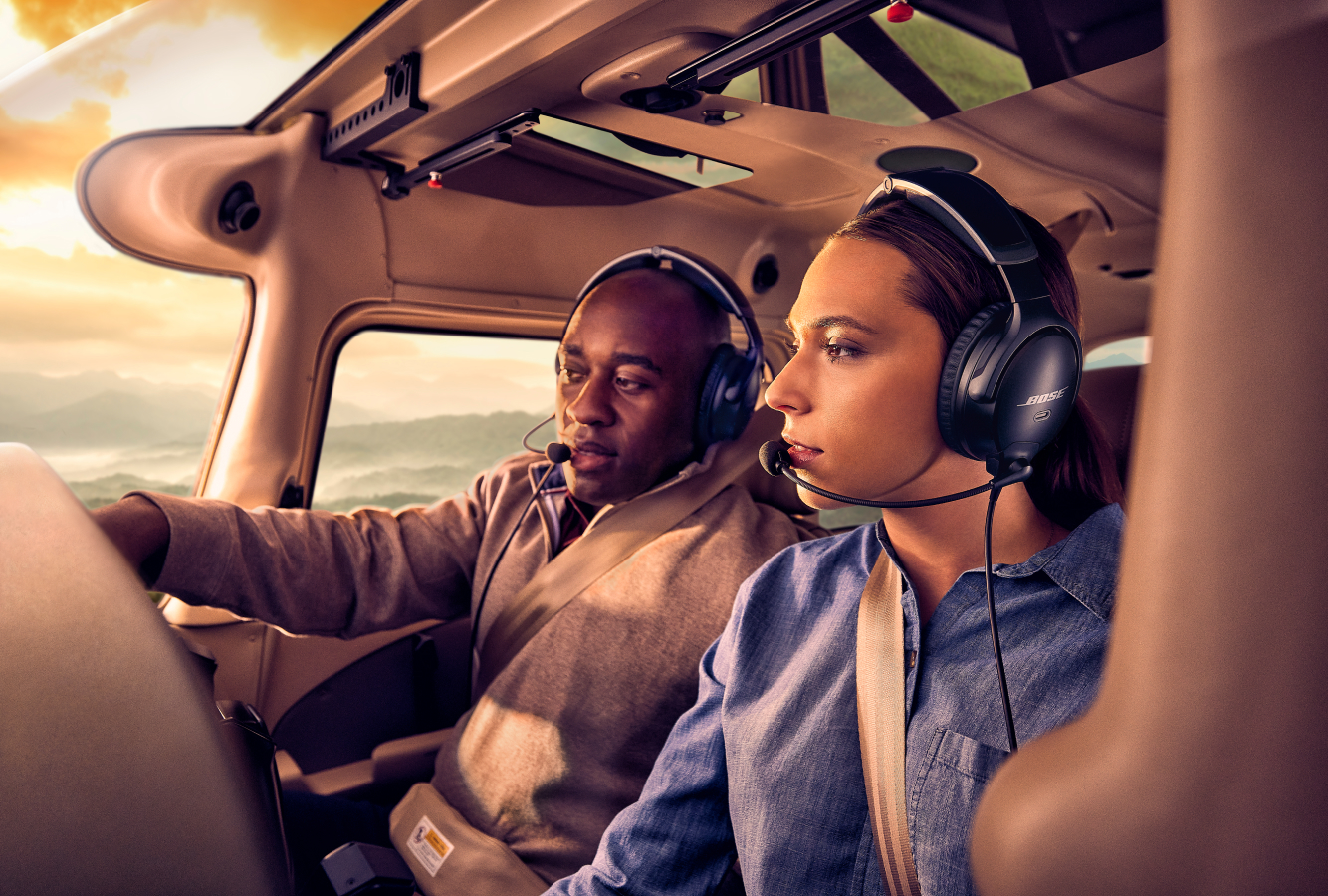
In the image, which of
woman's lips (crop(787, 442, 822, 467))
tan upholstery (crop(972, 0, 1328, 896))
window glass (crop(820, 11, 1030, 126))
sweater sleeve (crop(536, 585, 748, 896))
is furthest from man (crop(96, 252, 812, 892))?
tan upholstery (crop(972, 0, 1328, 896))

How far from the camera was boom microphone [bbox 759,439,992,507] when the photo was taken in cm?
76

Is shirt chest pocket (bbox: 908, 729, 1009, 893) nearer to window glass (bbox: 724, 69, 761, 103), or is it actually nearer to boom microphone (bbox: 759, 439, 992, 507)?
boom microphone (bbox: 759, 439, 992, 507)

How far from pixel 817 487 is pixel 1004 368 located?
0.21 metres

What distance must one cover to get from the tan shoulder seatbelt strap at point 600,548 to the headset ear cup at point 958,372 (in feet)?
2.73

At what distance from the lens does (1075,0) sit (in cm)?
93

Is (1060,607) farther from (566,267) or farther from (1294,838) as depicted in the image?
(566,267)

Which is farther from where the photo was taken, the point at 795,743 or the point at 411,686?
the point at 411,686

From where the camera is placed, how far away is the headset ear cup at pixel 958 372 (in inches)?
28.2

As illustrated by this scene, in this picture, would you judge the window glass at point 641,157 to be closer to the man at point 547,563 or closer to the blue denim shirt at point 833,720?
the man at point 547,563

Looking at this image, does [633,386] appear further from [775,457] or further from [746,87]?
[775,457]

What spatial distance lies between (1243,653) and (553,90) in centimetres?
143

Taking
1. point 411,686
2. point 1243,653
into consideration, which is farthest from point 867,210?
point 411,686

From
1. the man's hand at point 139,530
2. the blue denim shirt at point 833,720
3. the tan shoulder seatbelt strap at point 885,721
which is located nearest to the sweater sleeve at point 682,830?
the blue denim shirt at point 833,720

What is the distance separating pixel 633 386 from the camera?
5.10ft
